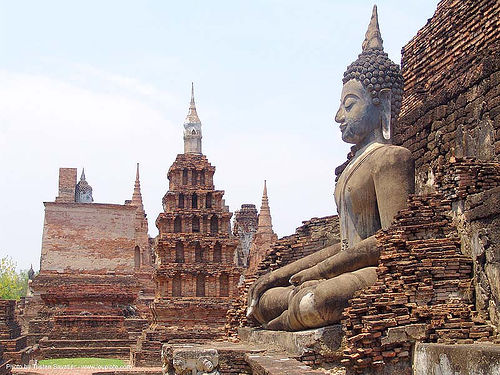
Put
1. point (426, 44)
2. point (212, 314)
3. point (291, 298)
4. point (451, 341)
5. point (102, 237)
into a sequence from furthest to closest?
point (102, 237) → point (212, 314) → point (426, 44) → point (291, 298) → point (451, 341)

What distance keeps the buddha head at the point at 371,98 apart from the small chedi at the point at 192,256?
60.3 ft

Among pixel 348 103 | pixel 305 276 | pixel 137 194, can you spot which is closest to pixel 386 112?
pixel 348 103

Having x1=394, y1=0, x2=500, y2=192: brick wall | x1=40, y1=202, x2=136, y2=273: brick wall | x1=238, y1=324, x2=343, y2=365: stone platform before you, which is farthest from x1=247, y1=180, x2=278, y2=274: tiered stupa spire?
x1=238, y1=324, x2=343, y2=365: stone platform

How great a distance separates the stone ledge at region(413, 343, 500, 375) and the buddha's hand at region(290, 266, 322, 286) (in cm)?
182

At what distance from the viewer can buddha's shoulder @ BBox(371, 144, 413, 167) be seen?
22.7 feet

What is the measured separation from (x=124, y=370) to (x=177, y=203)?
26.3ft

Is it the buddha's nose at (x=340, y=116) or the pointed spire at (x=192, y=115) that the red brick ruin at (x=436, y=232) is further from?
the pointed spire at (x=192, y=115)

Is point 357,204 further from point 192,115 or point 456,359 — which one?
point 192,115

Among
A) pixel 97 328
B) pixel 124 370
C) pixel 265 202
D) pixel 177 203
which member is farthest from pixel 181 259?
pixel 265 202

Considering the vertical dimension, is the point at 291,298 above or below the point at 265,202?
below

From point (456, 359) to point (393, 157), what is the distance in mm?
2704

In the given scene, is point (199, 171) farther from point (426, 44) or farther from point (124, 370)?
point (426, 44)

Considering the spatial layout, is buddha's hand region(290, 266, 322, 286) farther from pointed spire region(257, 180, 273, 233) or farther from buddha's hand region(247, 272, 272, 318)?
pointed spire region(257, 180, 273, 233)

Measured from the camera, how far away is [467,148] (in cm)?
712
